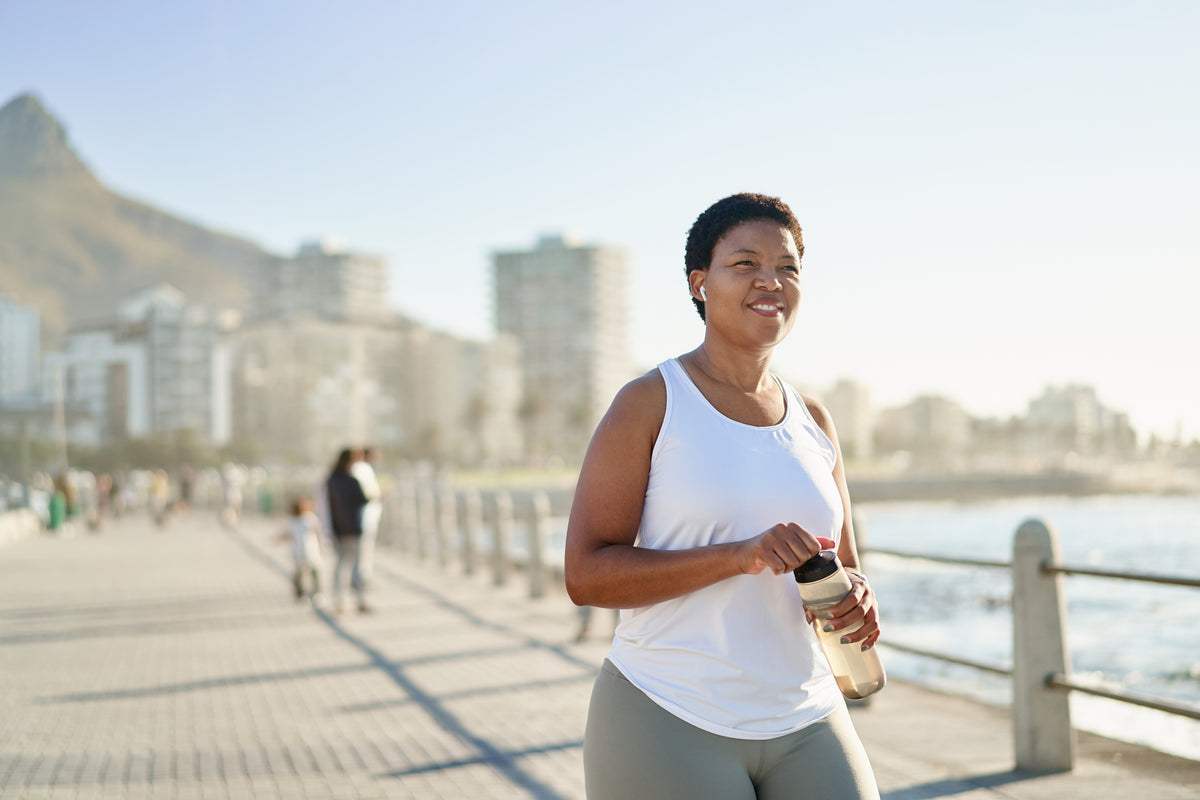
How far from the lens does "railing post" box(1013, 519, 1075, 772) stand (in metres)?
5.38

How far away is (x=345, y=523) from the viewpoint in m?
12.8

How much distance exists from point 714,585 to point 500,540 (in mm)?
13474

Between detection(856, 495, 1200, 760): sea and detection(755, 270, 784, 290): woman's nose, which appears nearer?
detection(755, 270, 784, 290): woman's nose

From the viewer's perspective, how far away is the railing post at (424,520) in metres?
21.0

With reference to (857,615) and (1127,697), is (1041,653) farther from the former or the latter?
(857,615)

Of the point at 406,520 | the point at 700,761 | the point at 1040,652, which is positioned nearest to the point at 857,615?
the point at 700,761

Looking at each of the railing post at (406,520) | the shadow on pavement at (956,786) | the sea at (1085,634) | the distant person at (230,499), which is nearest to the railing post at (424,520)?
the railing post at (406,520)

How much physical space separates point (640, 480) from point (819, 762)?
579 mm

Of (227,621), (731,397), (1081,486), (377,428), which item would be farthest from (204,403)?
(731,397)

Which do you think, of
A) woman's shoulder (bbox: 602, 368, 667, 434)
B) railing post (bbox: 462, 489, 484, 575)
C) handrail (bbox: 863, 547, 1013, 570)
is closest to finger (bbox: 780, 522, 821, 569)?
woman's shoulder (bbox: 602, 368, 667, 434)

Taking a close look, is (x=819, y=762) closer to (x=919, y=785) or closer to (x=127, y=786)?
(x=919, y=785)

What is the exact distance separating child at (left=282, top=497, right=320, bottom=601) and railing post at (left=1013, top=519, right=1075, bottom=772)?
33.0 ft

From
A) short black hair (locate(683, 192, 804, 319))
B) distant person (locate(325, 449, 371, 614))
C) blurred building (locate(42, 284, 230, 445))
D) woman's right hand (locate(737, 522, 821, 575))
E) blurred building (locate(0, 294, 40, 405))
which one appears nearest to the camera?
woman's right hand (locate(737, 522, 821, 575))

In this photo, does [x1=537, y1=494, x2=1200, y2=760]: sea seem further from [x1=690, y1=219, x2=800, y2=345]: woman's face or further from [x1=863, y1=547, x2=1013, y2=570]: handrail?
[x1=690, y1=219, x2=800, y2=345]: woman's face
